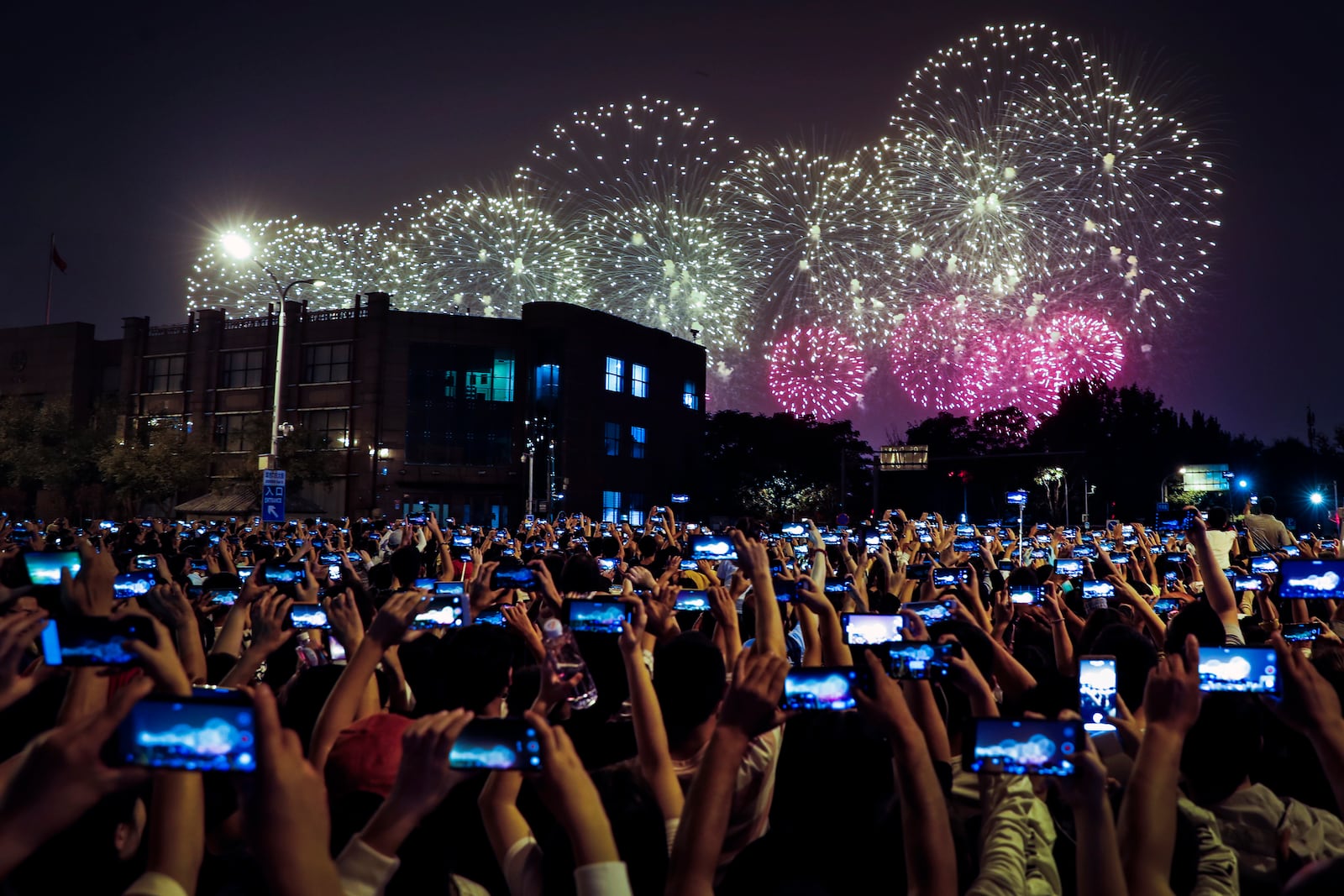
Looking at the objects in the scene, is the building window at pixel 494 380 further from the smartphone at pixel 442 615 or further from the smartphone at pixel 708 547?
the smartphone at pixel 442 615

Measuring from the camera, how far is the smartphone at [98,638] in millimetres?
3264

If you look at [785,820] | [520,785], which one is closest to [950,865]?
[785,820]

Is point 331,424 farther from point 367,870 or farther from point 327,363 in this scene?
point 367,870

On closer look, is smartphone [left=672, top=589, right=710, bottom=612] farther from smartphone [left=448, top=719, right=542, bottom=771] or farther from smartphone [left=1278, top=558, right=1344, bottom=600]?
smartphone [left=448, top=719, right=542, bottom=771]

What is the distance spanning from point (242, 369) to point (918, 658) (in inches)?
2580

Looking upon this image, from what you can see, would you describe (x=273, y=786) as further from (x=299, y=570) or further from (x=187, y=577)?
(x=187, y=577)

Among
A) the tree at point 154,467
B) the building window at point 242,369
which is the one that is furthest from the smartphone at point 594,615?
the building window at point 242,369

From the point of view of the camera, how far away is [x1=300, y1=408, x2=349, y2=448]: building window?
59.4 metres

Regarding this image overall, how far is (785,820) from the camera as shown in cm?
392

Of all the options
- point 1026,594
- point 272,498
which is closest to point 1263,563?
point 1026,594

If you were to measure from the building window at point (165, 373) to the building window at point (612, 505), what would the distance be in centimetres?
2800

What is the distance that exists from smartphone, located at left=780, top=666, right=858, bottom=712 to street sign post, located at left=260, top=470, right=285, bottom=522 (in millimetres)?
20096

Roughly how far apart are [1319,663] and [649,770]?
13.1 feet

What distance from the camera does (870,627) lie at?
17.0ft
